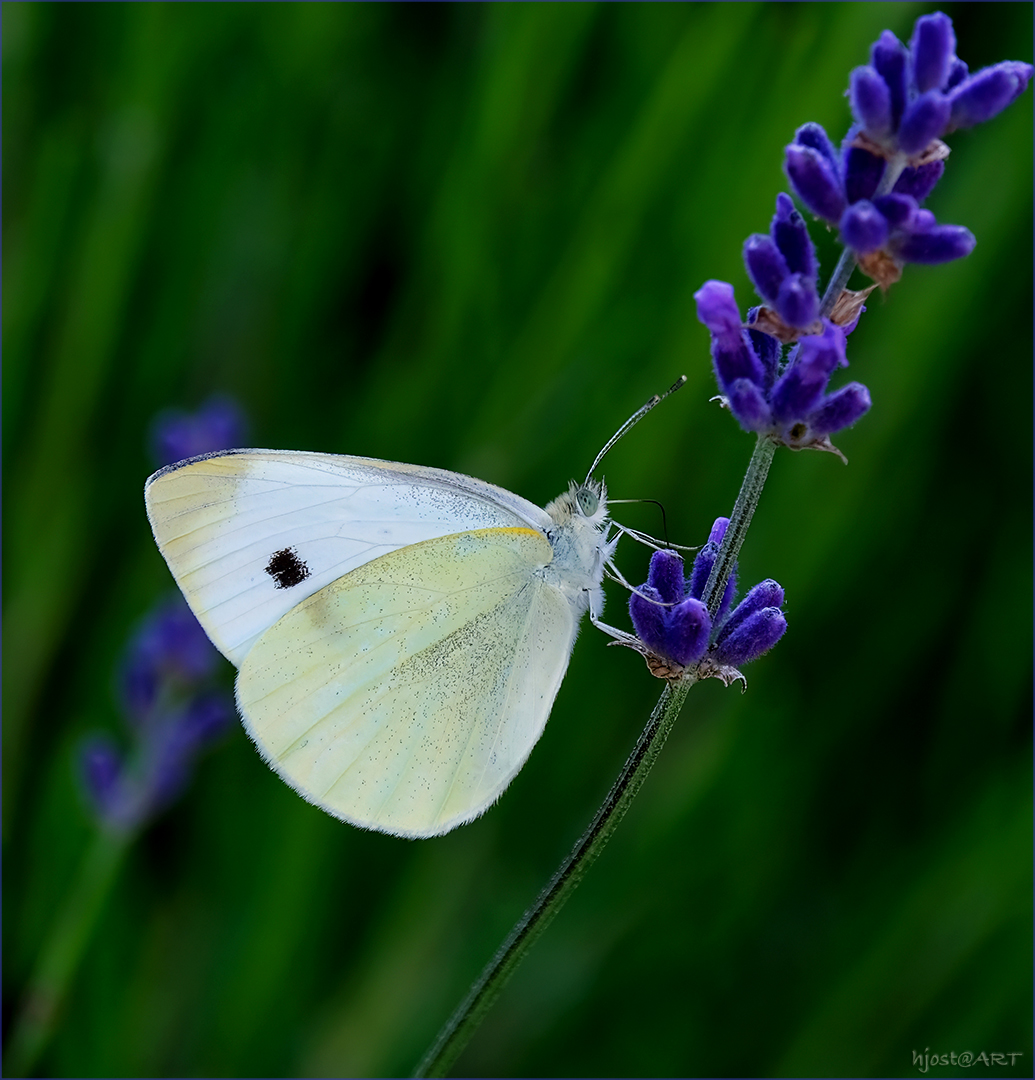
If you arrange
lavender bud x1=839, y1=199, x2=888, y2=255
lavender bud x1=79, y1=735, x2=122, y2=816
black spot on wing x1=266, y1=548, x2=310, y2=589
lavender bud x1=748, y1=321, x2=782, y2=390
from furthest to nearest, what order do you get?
lavender bud x1=79, y1=735, x2=122, y2=816 < black spot on wing x1=266, y1=548, x2=310, y2=589 < lavender bud x1=748, y1=321, x2=782, y2=390 < lavender bud x1=839, y1=199, x2=888, y2=255

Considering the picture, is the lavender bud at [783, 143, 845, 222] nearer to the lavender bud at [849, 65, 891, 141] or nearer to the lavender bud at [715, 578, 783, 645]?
the lavender bud at [849, 65, 891, 141]

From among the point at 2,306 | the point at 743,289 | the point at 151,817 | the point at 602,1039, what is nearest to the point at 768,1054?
the point at 602,1039

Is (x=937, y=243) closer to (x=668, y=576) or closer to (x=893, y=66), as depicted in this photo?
(x=893, y=66)

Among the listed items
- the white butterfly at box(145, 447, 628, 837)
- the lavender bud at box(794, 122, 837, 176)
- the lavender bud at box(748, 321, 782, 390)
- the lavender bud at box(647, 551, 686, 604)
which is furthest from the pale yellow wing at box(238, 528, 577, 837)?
the lavender bud at box(794, 122, 837, 176)

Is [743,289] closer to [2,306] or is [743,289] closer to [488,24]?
[488,24]

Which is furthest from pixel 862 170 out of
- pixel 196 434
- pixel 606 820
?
pixel 196 434

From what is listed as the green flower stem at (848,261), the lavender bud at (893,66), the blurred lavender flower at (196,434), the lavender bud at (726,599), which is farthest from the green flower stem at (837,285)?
the blurred lavender flower at (196,434)

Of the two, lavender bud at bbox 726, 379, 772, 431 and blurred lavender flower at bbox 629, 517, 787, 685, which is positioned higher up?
lavender bud at bbox 726, 379, 772, 431
